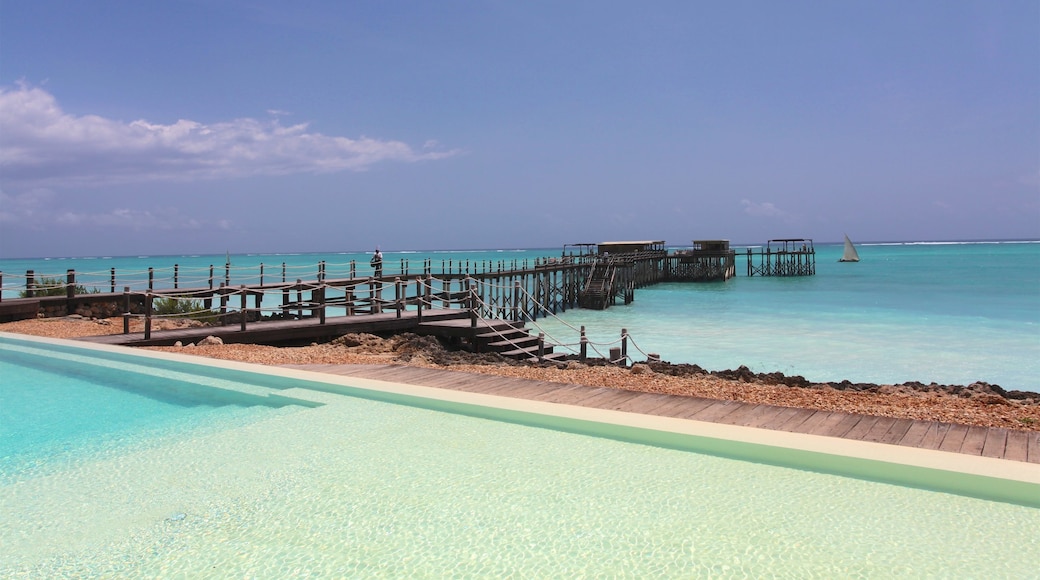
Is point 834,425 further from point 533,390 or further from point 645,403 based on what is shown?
point 533,390

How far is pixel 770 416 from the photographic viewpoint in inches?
210

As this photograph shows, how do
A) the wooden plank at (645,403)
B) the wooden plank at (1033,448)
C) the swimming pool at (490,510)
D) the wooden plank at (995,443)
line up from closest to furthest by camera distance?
the swimming pool at (490,510) → the wooden plank at (1033,448) → the wooden plank at (995,443) → the wooden plank at (645,403)

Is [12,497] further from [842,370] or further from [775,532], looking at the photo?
[842,370]

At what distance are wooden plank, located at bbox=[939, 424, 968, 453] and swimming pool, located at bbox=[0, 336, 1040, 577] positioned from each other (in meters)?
0.65

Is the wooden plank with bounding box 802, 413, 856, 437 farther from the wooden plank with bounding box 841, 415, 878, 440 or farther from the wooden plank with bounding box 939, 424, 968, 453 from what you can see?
the wooden plank with bounding box 939, 424, 968, 453

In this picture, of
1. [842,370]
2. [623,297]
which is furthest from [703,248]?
[842,370]

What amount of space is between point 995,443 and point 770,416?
1.44 m

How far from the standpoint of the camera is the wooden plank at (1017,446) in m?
4.23

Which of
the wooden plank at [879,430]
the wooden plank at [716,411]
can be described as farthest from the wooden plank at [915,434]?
the wooden plank at [716,411]

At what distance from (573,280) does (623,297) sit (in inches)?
138

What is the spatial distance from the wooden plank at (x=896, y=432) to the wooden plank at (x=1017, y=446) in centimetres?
60

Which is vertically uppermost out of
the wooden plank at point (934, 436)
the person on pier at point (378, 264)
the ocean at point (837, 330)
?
the person on pier at point (378, 264)

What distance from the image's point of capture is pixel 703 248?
2391 inches

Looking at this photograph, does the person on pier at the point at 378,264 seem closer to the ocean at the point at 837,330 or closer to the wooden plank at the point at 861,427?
the ocean at the point at 837,330
